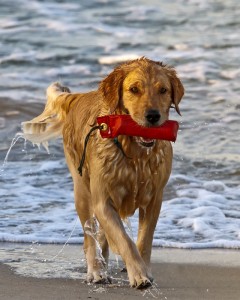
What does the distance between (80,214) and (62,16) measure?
12.3 m

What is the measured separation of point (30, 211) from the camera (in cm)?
870

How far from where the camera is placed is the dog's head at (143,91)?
595cm

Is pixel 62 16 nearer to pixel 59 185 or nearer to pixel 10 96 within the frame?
pixel 10 96

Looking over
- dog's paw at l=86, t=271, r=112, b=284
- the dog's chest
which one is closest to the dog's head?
the dog's chest

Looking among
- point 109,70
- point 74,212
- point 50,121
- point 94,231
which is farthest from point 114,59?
point 94,231

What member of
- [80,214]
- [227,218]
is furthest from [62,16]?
[80,214]

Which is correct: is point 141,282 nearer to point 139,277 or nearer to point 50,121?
point 139,277

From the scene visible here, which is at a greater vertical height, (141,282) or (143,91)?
(143,91)

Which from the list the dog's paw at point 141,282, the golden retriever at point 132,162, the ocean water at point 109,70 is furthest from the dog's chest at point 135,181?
the ocean water at point 109,70

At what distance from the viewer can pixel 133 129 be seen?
6.03 m

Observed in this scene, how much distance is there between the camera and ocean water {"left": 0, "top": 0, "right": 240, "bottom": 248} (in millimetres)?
8406

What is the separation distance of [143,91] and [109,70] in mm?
9090

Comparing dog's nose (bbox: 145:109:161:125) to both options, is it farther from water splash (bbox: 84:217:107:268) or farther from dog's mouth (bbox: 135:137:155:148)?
water splash (bbox: 84:217:107:268)

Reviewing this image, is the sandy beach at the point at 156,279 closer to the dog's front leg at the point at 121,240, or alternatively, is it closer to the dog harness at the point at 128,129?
the dog's front leg at the point at 121,240
